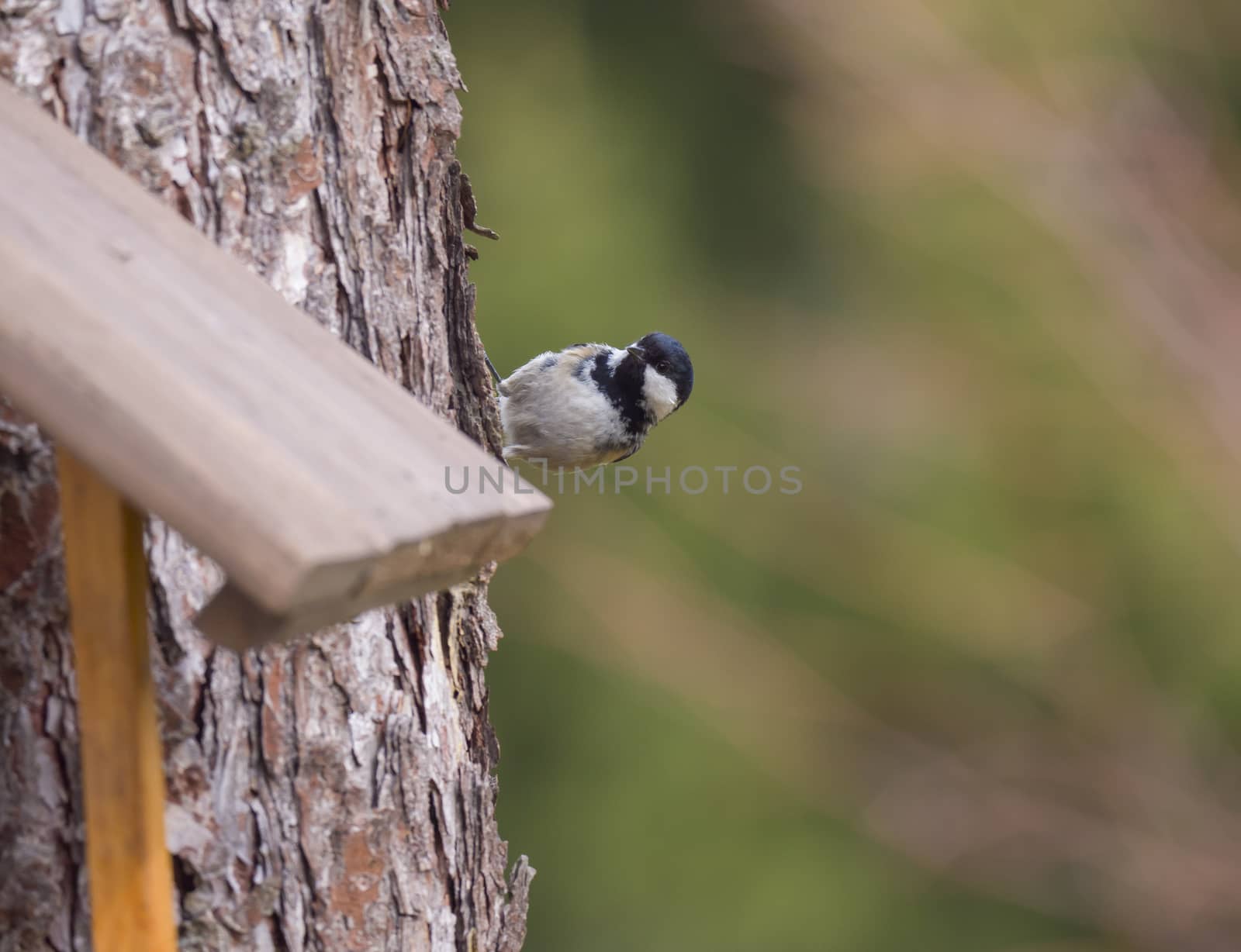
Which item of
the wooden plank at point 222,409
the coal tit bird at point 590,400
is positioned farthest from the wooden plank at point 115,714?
the coal tit bird at point 590,400

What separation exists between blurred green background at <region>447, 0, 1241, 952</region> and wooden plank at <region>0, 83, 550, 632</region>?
81.0 inches

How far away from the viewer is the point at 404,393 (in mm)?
735

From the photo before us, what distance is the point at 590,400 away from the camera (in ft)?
7.56

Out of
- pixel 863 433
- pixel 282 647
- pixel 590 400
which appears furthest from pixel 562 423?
pixel 282 647

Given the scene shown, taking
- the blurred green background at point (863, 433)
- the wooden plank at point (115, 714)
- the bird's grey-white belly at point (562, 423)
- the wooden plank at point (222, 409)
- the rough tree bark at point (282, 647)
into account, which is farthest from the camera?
the blurred green background at point (863, 433)

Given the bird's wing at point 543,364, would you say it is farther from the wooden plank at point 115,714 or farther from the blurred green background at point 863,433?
the wooden plank at point 115,714

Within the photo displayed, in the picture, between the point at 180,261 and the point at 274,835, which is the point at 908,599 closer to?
the point at 274,835

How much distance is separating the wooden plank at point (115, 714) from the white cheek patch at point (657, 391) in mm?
1651

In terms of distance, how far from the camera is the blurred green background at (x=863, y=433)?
9.25ft

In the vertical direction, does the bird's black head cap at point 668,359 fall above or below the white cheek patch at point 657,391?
above

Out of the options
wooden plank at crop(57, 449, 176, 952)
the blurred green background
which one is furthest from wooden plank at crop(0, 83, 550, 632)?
the blurred green background

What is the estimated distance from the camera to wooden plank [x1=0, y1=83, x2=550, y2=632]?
57 centimetres

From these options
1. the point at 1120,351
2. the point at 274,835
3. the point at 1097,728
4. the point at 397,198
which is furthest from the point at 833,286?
the point at 274,835

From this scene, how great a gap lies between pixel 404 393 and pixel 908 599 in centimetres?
239
